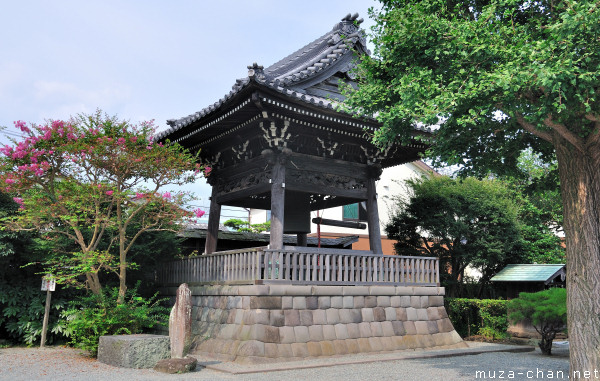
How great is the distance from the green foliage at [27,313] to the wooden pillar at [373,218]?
8516mm

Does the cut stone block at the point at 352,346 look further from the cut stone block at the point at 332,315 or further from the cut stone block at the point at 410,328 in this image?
the cut stone block at the point at 410,328

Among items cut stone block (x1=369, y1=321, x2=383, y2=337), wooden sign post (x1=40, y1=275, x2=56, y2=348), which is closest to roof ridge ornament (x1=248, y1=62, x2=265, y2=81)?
cut stone block (x1=369, y1=321, x2=383, y2=337)

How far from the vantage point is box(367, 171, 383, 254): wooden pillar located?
13477mm

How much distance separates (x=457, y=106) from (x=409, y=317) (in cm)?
728

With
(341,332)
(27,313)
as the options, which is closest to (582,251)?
(341,332)

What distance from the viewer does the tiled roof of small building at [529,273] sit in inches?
648

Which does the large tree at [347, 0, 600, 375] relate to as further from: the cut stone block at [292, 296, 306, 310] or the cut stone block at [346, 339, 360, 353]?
the cut stone block at [346, 339, 360, 353]

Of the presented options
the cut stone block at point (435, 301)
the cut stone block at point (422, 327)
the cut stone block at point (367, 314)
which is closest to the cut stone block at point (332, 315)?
the cut stone block at point (367, 314)

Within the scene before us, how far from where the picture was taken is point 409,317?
42.0 ft

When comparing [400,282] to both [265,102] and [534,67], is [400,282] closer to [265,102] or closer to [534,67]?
[265,102]

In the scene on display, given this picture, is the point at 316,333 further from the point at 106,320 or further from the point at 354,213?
the point at 354,213

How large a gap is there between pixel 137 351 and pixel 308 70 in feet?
27.0

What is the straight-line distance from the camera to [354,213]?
87.2 ft

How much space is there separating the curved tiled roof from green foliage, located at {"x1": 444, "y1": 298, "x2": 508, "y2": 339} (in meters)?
8.82
